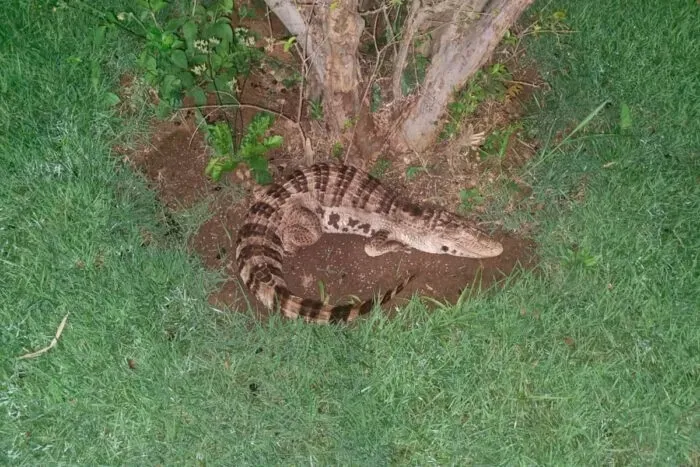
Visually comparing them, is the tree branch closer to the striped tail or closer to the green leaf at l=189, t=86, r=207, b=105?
the green leaf at l=189, t=86, r=207, b=105

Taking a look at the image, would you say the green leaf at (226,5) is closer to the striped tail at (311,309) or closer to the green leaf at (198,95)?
the green leaf at (198,95)

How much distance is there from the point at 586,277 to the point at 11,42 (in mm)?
4064

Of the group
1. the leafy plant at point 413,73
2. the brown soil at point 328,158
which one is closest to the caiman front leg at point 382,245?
the brown soil at point 328,158

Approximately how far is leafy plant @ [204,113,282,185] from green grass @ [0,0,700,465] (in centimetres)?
57

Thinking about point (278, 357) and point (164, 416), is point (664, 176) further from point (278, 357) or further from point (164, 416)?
point (164, 416)

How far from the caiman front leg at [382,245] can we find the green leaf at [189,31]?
65.1 inches

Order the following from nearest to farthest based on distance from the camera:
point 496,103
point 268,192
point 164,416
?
1. point 164,416
2. point 268,192
3. point 496,103

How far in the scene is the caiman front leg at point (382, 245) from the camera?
11.1ft

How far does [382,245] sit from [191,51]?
1680mm

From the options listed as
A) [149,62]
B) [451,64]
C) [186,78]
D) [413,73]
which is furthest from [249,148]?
[451,64]

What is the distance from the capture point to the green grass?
3.15m

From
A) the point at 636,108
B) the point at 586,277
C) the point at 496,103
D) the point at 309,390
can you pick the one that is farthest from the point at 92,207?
the point at 636,108

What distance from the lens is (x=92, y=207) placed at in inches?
129

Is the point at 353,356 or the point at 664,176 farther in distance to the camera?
the point at 664,176
